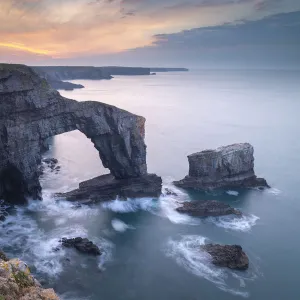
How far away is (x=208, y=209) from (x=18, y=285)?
46.1 m

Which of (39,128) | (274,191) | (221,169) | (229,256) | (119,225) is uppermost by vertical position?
(39,128)

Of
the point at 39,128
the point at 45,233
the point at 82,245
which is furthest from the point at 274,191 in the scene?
the point at 39,128

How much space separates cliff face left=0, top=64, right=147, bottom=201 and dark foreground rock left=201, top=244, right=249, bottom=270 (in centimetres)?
2524

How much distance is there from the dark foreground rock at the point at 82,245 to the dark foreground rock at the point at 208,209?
19402mm

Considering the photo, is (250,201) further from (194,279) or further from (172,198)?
(194,279)

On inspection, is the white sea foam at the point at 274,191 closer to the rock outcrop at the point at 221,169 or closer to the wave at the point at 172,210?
the rock outcrop at the point at 221,169

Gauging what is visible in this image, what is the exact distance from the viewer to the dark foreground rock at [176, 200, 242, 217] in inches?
2340

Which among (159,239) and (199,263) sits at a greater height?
(199,263)

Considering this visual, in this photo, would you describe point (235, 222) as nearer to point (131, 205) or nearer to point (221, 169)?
point (221, 169)

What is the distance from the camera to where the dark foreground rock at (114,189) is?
206ft

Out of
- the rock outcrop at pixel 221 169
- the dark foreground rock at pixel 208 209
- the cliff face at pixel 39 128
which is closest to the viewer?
the cliff face at pixel 39 128

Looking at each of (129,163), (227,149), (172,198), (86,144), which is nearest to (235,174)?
(227,149)

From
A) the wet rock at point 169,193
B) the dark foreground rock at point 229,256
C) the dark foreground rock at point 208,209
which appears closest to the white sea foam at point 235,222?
the dark foreground rock at point 208,209

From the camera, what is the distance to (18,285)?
16.9m
